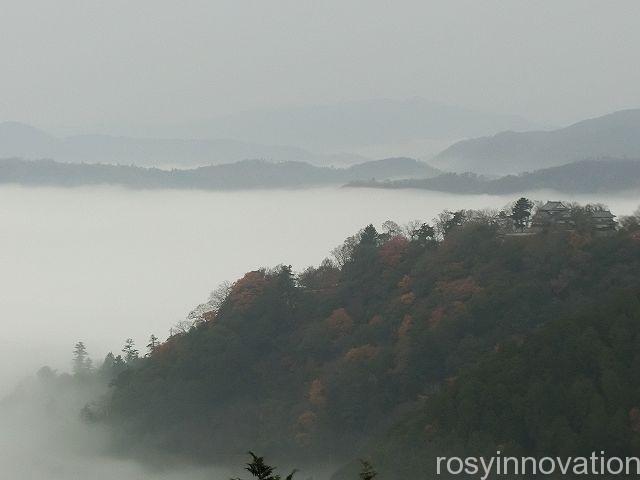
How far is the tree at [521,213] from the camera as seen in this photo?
58500mm

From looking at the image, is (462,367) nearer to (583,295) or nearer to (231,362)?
(583,295)

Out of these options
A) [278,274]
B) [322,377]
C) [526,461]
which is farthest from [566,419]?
[278,274]

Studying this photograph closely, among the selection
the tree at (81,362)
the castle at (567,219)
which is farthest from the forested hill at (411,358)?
the tree at (81,362)

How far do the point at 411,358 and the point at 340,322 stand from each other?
25.6 feet

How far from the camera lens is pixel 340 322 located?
58.2m

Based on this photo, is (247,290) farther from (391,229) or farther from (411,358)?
(411,358)

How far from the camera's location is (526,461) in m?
40.3

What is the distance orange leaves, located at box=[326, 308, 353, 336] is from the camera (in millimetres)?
57781

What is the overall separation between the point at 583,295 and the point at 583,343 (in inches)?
334

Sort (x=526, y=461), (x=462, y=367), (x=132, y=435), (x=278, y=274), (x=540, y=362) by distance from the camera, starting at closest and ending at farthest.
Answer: (x=526, y=461) < (x=540, y=362) < (x=462, y=367) < (x=132, y=435) < (x=278, y=274)

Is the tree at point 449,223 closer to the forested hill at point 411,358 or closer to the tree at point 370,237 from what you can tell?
the forested hill at point 411,358

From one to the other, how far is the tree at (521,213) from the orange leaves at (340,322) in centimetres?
991

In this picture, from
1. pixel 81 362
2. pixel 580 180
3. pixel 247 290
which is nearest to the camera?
pixel 247 290

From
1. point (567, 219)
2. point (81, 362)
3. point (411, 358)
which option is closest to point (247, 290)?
point (411, 358)
